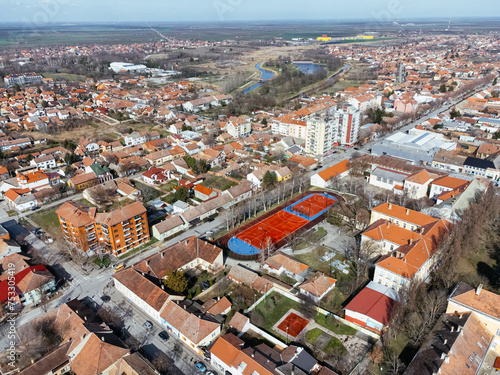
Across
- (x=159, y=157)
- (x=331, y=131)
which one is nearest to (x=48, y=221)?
(x=159, y=157)

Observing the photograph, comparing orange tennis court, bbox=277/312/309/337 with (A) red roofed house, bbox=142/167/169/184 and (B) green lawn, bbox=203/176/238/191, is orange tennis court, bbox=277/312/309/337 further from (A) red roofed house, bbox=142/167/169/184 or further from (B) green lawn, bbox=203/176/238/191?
(A) red roofed house, bbox=142/167/169/184

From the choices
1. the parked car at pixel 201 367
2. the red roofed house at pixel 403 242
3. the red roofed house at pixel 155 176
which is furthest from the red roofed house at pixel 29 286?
the red roofed house at pixel 403 242

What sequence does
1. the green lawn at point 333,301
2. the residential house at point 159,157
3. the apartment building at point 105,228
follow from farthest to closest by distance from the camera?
1. the residential house at point 159,157
2. the apartment building at point 105,228
3. the green lawn at point 333,301

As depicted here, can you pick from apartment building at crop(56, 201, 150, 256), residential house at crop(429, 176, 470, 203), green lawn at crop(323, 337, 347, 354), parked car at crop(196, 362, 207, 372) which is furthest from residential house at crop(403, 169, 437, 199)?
parked car at crop(196, 362, 207, 372)

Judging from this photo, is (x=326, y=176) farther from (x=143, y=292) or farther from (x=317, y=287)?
(x=143, y=292)

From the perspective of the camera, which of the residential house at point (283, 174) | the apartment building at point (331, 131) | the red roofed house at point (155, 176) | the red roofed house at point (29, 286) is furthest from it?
the apartment building at point (331, 131)

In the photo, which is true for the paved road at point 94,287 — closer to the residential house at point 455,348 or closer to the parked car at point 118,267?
the parked car at point 118,267
